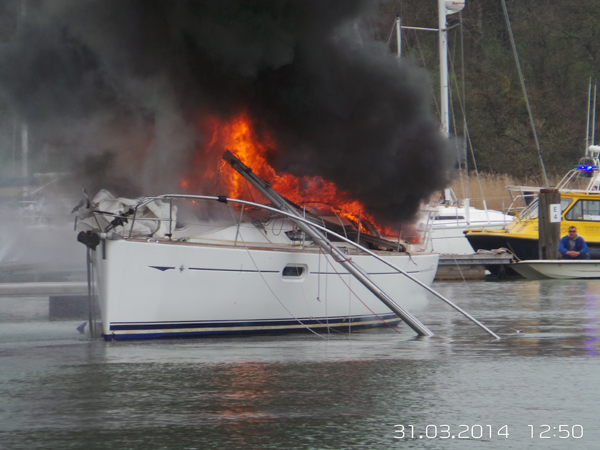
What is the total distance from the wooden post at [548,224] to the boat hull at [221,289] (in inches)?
563

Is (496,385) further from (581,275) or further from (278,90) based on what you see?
(581,275)

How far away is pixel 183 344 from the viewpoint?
1216 centimetres

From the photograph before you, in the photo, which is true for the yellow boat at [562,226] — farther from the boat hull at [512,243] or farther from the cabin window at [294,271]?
the cabin window at [294,271]

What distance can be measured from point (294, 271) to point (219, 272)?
1431mm

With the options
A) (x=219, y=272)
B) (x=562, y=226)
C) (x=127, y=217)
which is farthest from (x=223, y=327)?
(x=562, y=226)

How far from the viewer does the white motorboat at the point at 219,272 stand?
11953mm

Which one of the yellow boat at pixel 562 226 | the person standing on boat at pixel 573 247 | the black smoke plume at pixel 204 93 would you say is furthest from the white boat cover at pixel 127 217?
the yellow boat at pixel 562 226

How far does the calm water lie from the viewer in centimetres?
675

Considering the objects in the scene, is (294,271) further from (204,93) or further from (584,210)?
(584,210)

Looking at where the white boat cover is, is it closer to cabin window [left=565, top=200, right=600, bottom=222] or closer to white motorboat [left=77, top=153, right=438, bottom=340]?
white motorboat [left=77, top=153, right=438, bottom=340]

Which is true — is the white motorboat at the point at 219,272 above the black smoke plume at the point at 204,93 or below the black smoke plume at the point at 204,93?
below

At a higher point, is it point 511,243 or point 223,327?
point 511,243

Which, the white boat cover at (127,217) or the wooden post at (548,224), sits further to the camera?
the wooden post at (548,224)

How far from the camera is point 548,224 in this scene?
27594 millimetres
